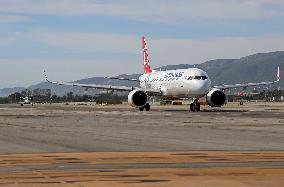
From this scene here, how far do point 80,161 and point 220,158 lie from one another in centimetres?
363

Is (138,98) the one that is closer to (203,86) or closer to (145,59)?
(203,86)

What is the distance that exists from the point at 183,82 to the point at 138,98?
16.1 feet

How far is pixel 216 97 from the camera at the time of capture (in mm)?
65188

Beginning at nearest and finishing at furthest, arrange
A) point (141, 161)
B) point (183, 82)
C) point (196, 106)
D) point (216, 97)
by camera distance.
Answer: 1. point (141, 161)
2. point (196, 106)
3. point (216, 97)
4. point (183, 82)

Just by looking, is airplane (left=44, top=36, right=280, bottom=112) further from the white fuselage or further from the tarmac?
the tarmac

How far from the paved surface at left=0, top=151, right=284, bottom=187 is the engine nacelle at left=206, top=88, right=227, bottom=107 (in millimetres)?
46121

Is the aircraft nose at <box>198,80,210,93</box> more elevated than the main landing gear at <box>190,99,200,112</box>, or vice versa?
the aircraft nose at <box>198,80,210,93</box>

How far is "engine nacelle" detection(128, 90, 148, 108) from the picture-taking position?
66.9 metres

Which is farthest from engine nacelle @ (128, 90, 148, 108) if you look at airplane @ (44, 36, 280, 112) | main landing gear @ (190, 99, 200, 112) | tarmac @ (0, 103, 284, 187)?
tarmac @ (0, 103, 284, 187)

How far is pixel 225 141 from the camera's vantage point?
23.8 metres

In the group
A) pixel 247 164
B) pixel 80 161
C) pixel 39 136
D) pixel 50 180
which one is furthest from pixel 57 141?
pixel 50 180

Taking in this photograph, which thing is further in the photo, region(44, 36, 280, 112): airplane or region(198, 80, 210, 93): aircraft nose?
region(44, 36, 280, 112): airplane

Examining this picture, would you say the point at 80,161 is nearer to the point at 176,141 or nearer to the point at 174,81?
the point at 176,141

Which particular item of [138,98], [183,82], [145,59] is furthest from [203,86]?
[145,59]
